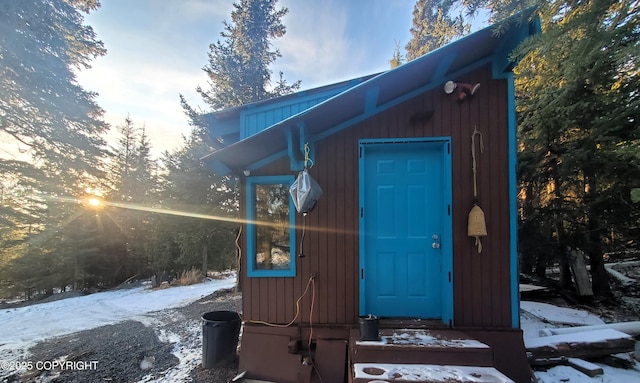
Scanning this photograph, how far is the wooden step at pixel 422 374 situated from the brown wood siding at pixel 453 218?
39.3 inches

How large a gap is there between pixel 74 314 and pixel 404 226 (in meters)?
7.88

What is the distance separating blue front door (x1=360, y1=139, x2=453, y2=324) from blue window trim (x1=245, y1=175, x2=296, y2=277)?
847mm

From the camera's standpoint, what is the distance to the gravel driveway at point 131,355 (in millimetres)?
3428

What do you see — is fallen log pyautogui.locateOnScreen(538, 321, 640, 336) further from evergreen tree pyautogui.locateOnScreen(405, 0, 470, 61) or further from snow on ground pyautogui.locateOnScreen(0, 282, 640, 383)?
evergreen tree pyautogui.locateOnScreen(405, 0, 470, 61)

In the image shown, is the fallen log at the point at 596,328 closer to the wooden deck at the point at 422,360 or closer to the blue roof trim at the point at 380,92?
the wooden deck at the point at 422,360

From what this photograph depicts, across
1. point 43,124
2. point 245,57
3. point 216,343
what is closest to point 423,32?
point 245,57

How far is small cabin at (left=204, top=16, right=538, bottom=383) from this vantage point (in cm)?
322

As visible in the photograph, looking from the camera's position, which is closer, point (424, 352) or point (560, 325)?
point (424, 352)

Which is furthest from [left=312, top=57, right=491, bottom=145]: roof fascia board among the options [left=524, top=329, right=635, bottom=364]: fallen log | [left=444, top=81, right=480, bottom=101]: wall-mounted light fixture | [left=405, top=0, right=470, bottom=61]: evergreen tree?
[left=405, top=0, right=470, bottom=61]: evergreen tree

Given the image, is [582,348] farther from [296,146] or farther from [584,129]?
[296,146]

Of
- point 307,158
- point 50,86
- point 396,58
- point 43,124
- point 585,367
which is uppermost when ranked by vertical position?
point 396,58

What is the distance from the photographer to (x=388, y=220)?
3.53 metres

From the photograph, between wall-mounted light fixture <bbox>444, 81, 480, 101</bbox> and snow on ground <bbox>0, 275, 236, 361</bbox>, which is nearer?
wall-mounted light fixture <bbox>444, 81, 480, 101</bbox>

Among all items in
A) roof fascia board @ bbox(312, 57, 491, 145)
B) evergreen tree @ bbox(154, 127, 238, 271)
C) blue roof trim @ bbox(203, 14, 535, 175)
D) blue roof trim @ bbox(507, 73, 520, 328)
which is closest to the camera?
blue roof trim @ bbox(203, 14, 535, 175)
